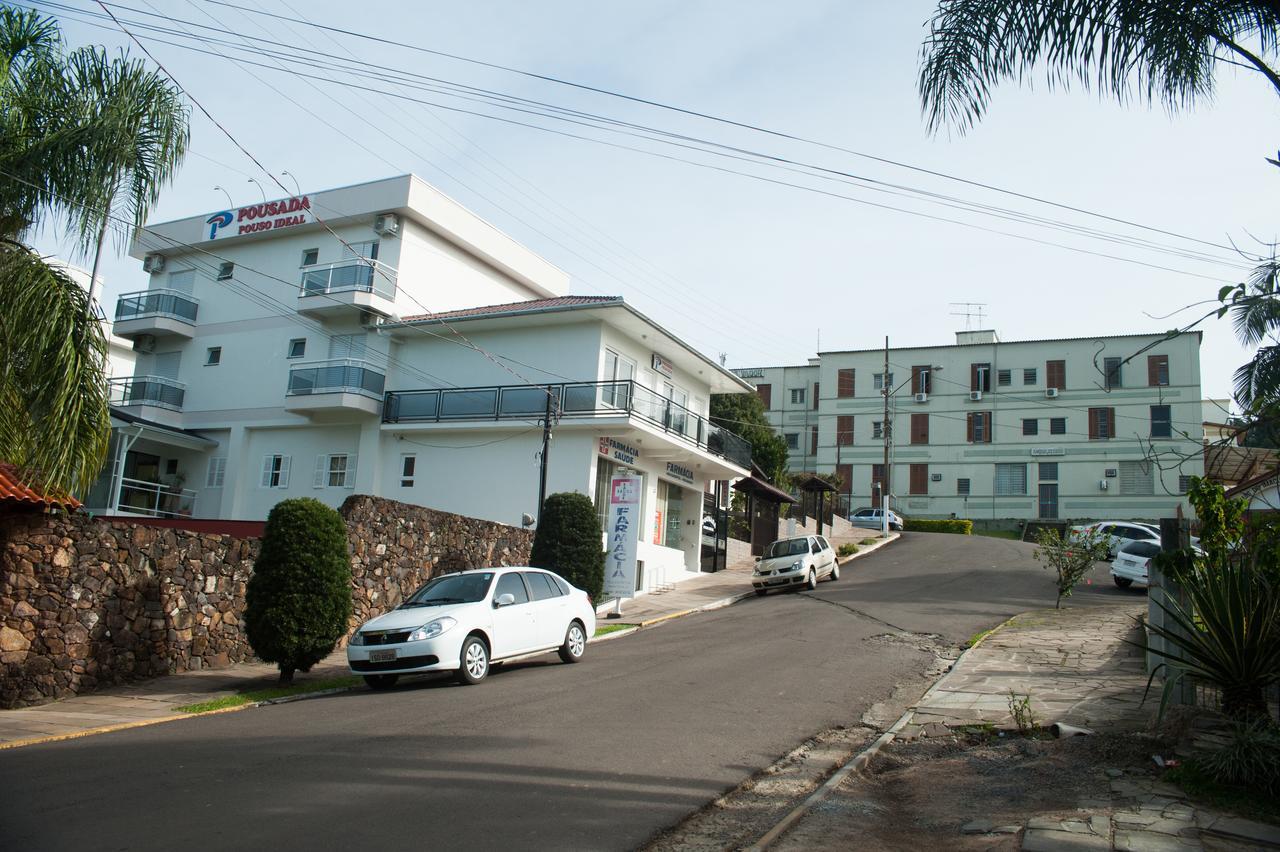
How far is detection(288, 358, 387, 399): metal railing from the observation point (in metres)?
30.4

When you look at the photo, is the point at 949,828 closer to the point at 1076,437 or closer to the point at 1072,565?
the point at 1072,565

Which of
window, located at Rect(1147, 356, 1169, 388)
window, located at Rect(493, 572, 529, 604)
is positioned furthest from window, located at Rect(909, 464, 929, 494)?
window, located at Rect(493, 572, 529, 604)

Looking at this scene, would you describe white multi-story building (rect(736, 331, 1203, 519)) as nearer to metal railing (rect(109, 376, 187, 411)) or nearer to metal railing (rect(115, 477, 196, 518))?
metal railing (rect(115, 477, 196, 518))

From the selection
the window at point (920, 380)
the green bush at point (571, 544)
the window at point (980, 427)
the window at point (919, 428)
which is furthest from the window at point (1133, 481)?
the green bush at point (571, 544)

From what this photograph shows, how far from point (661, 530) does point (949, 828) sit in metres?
25.4

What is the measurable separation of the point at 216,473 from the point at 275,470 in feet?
8.62

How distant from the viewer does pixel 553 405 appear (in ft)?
89.4

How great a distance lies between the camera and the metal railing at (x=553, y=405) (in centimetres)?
2706

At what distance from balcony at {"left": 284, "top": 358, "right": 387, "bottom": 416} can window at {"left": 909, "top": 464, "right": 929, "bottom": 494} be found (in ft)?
121

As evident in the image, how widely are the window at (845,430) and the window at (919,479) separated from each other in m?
4.37

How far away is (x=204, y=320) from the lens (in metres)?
35.8

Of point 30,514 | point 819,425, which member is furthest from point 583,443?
point 819,425

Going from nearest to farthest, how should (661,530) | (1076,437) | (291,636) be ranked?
(291,636)
(661,530)
(1076,437)

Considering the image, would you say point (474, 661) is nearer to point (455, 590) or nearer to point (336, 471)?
point (455, 590)
